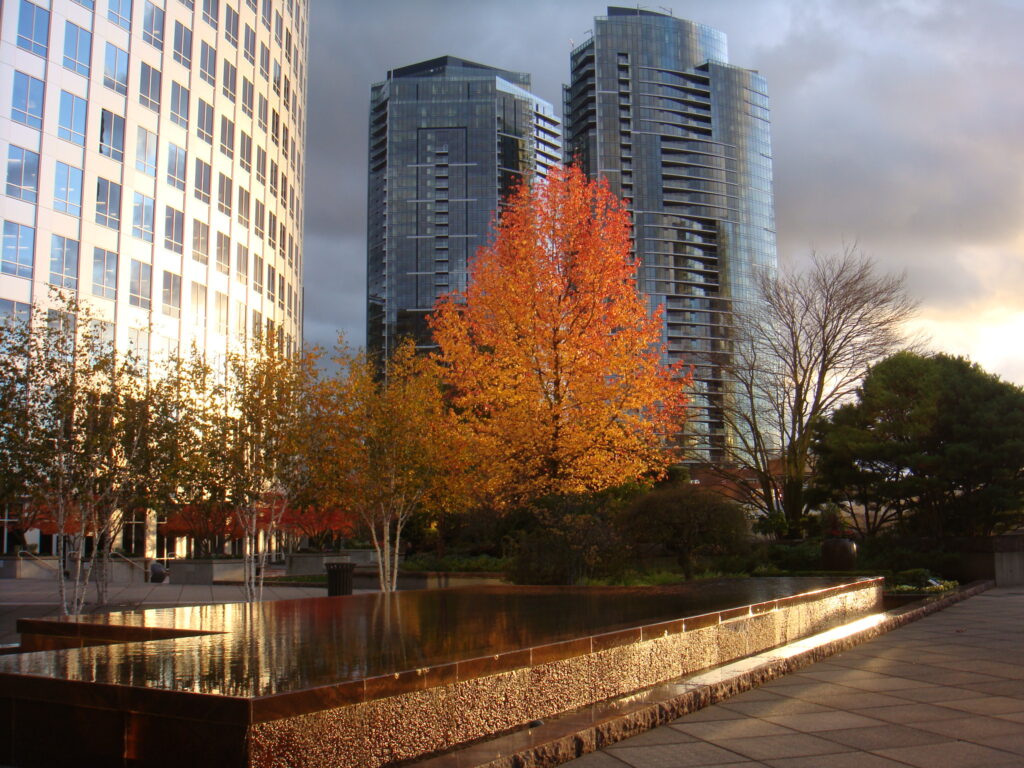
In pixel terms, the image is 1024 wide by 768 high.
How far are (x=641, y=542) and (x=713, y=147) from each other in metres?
149

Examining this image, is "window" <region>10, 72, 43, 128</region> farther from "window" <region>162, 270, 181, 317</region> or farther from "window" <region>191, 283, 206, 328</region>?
"window" <region>191, 283, 206, 328</region>

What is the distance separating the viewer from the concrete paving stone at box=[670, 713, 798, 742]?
6051 mm

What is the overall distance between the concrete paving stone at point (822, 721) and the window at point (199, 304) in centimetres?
4349

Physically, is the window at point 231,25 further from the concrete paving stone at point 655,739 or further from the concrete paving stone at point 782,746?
the concrete paving stone at point 782,746

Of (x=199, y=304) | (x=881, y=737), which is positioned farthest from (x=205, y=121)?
(x=881, y=737)

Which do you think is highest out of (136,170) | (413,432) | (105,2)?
(105,2)

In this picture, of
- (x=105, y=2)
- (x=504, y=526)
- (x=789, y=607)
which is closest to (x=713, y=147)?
(x=105, y=2)

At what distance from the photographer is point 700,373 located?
13312 centimetres

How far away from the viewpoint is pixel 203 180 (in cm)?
4650

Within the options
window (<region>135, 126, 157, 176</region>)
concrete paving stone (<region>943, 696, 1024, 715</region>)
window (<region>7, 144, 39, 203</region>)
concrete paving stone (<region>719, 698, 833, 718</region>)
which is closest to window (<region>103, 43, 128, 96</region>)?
window (<region>135, 126, 157, 176</region>)

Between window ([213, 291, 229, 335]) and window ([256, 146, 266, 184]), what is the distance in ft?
29.1

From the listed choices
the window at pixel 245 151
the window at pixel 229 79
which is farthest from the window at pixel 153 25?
the window at pixel 245 151

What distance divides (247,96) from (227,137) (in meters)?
4.00

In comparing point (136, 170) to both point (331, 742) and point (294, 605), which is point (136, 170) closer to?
point (294, 605)
